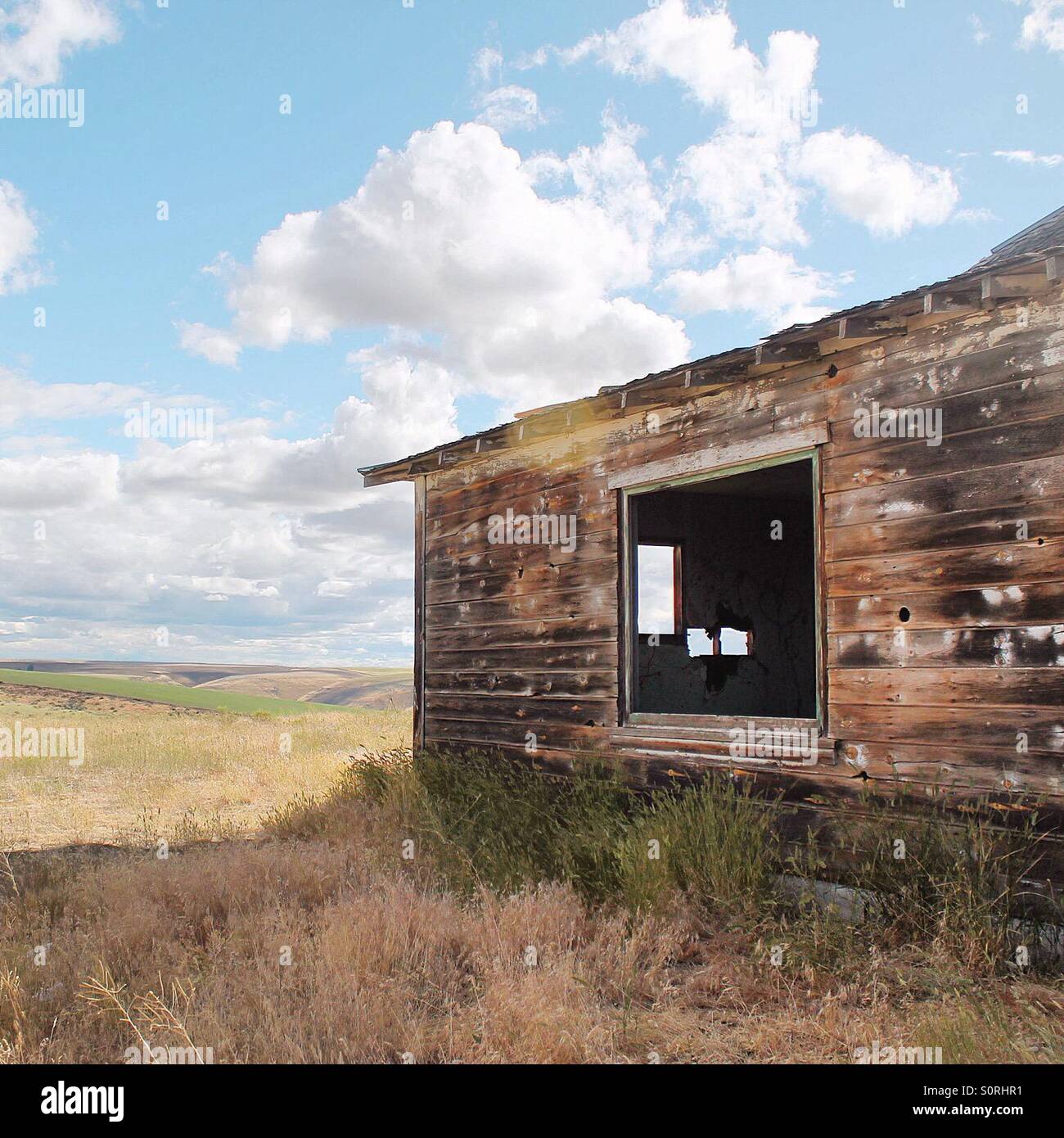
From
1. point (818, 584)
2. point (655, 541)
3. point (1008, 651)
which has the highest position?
point (655, 541)

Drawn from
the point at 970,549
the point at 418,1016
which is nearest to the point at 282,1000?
the point at 418,1016

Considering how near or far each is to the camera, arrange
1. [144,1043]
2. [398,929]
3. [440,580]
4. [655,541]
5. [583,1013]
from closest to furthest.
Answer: [144,1043] → [583,1013] → [398,929] → [440,580] → [655,541]

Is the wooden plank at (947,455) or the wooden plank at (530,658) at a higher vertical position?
the wooden plank at (947,455)

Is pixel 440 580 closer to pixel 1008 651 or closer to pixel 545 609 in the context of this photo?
pixel 545 609

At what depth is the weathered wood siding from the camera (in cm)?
533

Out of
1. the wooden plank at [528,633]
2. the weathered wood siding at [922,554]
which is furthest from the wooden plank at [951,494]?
the wooden plank at [528,633]

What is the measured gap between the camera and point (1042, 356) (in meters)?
5.38

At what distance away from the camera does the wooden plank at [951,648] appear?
207 inches

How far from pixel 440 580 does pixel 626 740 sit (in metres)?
3.32

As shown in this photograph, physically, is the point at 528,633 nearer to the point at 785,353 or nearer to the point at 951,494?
the point at 785,353

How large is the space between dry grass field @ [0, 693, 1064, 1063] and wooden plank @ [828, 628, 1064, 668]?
103cm

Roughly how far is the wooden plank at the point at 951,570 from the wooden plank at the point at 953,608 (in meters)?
0.04

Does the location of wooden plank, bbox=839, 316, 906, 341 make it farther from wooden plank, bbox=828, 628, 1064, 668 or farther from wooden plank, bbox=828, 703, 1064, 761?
wooden plank, bbox=828, 703, 1064, 761

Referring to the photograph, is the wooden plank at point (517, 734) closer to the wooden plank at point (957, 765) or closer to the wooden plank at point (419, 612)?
the wooden plank at point (419, 612)
